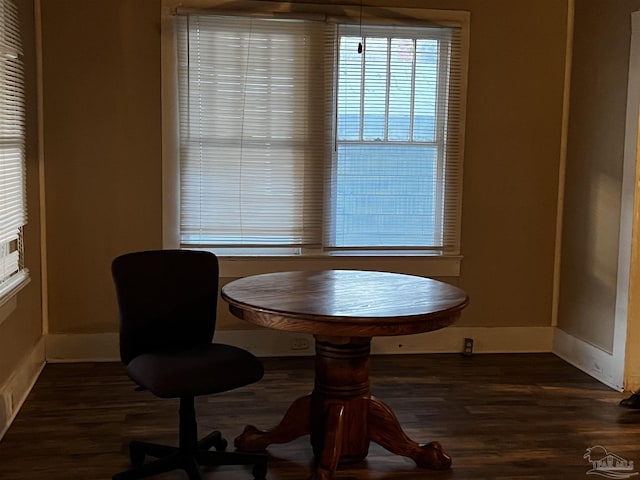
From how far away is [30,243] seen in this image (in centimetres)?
408

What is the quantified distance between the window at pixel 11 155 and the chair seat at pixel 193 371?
940mm

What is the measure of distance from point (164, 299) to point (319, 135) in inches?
74.3

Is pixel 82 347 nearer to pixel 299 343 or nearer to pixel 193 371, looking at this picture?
pixel 299 343

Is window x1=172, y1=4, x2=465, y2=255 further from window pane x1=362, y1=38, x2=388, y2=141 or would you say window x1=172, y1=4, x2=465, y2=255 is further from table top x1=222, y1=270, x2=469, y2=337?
table top x1=222, y1=270, x2=469, y2=337

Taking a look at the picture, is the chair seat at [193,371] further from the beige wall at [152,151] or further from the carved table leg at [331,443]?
the beige wall at [152,151]

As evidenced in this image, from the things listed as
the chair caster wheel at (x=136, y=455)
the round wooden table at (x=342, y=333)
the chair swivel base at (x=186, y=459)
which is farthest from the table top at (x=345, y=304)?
the chair caster wheel at (x=136, y=455)

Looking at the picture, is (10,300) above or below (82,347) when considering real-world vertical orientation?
above

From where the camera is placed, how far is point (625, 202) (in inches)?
162

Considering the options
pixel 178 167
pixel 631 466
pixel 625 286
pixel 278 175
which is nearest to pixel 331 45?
pixel 278 175

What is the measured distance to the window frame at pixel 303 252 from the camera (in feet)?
14.5

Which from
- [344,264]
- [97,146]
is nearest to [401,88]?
[344,264]

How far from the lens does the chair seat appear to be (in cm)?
265

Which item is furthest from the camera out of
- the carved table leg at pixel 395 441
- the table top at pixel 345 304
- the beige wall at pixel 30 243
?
the beige wall at pixel 30 243

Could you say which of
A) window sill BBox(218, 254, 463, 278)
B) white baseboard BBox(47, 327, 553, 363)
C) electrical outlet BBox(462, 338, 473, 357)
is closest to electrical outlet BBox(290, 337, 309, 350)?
white baseboard BBox(47, 327, 553, 363)
